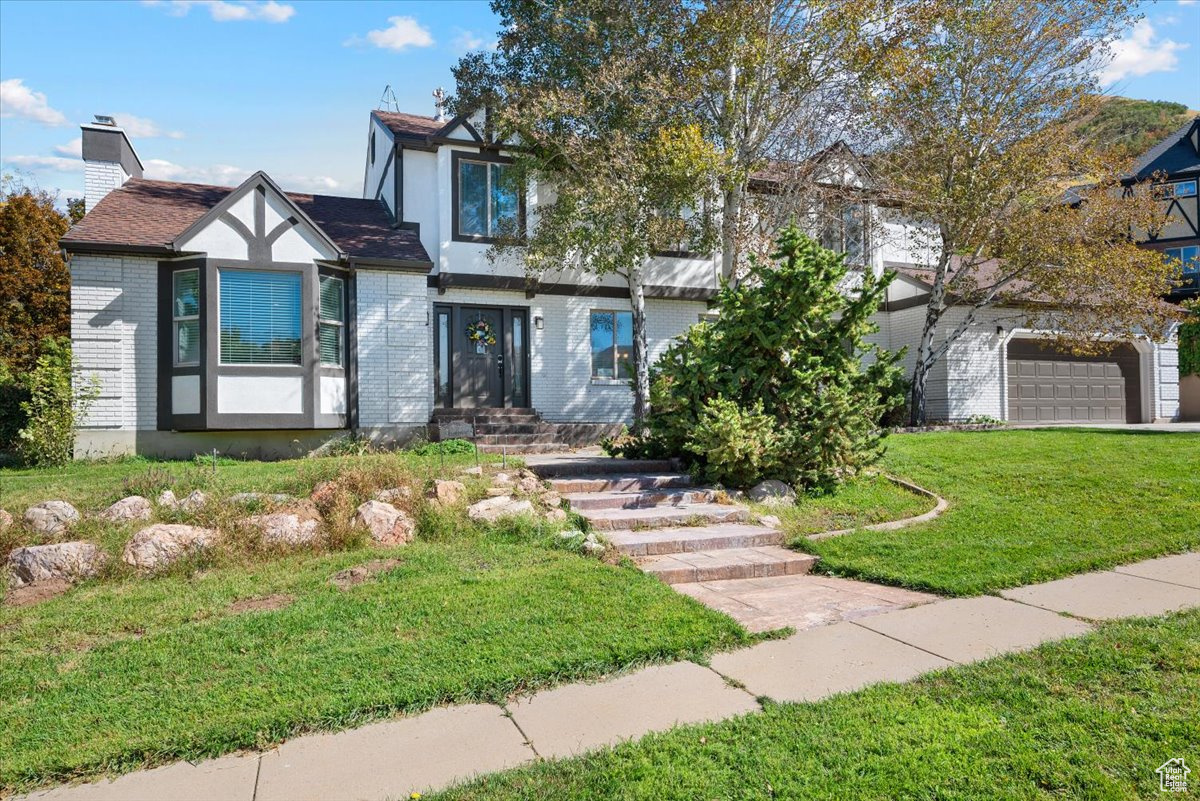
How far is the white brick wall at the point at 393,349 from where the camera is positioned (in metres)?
13.4

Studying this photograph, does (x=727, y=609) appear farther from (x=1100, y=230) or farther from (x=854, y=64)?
(x=1100, y=230)

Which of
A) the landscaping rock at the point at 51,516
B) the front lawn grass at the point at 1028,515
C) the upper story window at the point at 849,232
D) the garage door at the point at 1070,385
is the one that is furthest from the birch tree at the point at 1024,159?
the landscaping rock at the point at 51,516

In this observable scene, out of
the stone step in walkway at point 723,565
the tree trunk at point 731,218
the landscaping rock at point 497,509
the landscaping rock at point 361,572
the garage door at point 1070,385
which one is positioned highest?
the tree trunk at point 731,218

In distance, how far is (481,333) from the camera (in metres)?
15.0

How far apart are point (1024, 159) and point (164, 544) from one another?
52.7 feet

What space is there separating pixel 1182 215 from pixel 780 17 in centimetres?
2694

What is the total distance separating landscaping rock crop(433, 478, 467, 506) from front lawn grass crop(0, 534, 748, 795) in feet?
4.74

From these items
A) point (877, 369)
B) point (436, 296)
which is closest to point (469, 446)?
point (436, 296)

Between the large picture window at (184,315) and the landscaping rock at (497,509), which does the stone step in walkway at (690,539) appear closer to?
the landscaping rock at (497,509)

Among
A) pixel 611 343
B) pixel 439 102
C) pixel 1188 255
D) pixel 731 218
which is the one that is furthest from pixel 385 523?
pixel 1188 255

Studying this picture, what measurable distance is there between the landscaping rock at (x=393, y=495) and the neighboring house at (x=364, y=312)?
18.8ft

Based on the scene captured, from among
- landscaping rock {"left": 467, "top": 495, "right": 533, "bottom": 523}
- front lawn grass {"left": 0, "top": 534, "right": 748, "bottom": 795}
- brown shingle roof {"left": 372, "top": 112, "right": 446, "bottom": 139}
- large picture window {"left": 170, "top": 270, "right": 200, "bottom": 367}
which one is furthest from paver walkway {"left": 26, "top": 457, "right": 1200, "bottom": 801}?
brown shingle roof {"left": 372, "top": 112, "right": 446, "bottom": 139}

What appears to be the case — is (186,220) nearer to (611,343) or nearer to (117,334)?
(117,334)

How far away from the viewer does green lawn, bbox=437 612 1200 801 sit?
→ 277 cm
